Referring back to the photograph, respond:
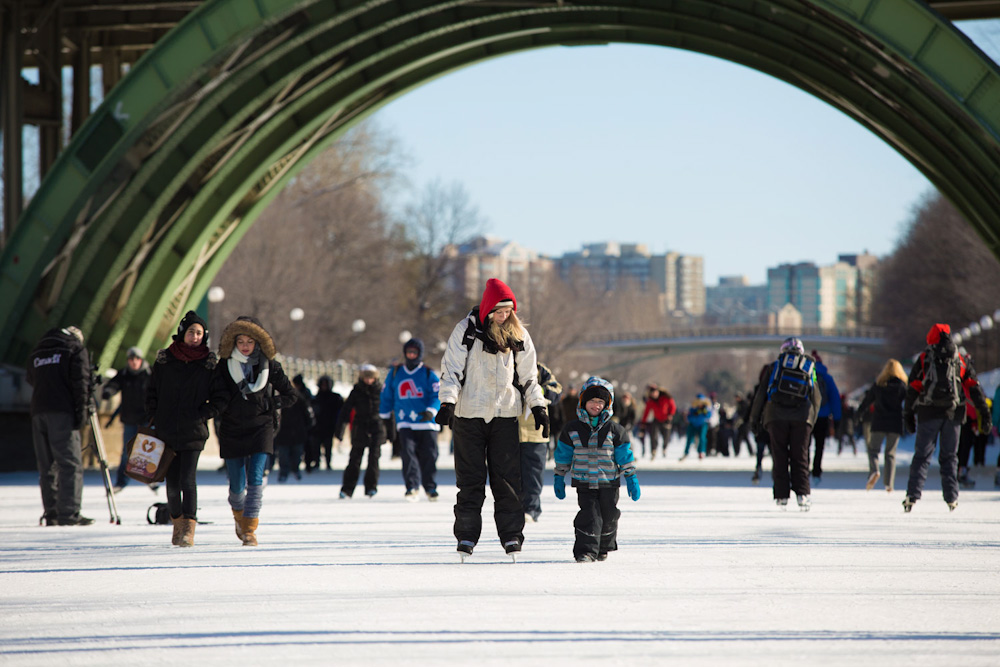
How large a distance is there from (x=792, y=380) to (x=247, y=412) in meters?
5.57

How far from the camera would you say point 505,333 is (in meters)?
8.59

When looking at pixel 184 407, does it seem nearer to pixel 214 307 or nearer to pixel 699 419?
pixel 699 419

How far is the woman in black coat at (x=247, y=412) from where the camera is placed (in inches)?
370

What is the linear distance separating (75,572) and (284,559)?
Result: 51.3 inches

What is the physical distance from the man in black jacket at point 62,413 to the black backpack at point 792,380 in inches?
248

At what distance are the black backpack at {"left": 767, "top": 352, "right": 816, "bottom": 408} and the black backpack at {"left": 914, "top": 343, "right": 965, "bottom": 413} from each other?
1020mm

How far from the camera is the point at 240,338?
31.1 ft

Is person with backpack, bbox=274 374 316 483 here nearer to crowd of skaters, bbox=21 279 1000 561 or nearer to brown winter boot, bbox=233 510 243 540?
crowd of skaters, bbox=21 279 1000 561

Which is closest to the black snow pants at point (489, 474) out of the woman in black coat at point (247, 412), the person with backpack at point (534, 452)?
the woman in black coat at point (247, 412)

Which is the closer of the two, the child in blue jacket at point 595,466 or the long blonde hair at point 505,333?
the child in blue jacket at point 595,466

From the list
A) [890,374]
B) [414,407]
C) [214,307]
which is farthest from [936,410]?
[214,307]

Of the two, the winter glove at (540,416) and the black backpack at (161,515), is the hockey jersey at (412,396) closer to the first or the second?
the black backpack at (161,515)

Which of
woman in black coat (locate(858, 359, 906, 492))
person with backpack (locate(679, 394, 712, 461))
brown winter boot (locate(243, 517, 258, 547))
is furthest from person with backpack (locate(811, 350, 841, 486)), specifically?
person with backpack (locate(679, 394, 712, 461))

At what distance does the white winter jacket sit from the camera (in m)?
8.51
